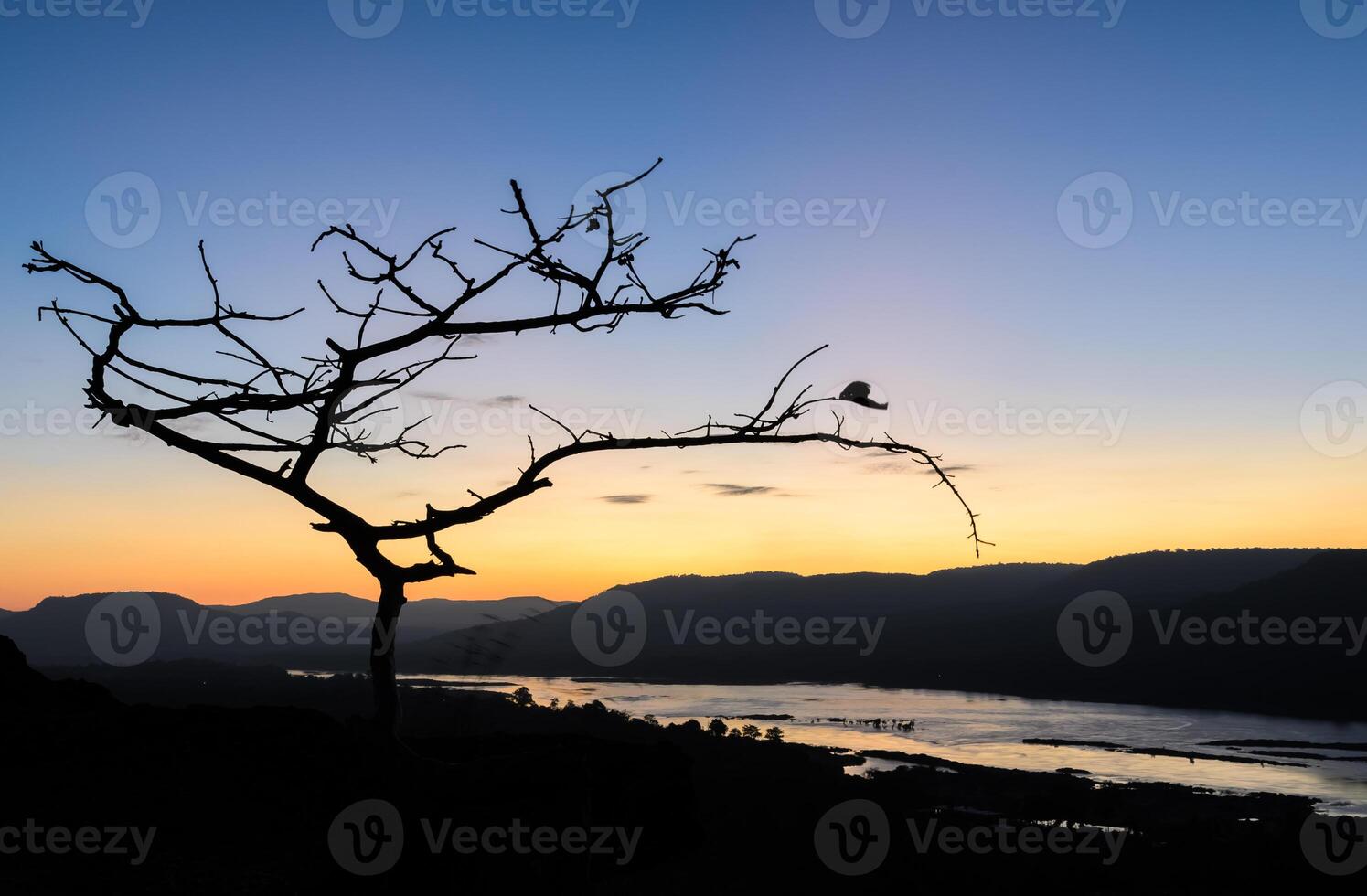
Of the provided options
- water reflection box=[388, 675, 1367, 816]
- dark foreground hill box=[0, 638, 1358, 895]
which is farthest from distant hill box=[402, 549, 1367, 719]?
dark foreground hill box=[0, 638, 1358, 895]

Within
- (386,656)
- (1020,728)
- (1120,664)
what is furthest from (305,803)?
(1120,664)

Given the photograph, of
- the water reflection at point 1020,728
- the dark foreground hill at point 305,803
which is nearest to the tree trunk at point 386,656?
the dark foreground hill at point 305,803

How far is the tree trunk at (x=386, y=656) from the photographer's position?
5246 millimetres

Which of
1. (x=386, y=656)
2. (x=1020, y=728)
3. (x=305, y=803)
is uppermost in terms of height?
(x=386, y=656)

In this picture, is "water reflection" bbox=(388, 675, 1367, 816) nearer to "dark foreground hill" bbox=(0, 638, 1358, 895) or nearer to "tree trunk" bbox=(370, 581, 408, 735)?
"dark foreground hill" bbox=(0, 638, 1358, 895)

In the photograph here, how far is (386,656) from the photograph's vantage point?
17.3 ft

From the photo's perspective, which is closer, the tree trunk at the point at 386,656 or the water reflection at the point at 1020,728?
the tree trunk at the point at 386,656

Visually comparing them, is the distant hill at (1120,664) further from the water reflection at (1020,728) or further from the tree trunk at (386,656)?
the tree trunk at (386,656)

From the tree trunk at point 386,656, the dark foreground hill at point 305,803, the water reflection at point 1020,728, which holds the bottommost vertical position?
the water reflection at point 1020,728

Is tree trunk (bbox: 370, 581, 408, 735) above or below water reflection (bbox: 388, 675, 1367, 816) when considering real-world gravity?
above

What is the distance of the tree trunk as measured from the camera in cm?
525

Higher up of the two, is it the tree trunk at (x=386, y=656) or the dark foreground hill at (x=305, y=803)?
the tree trunk at (x=386, y=656)

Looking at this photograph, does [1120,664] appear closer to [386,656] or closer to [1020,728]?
[1020,728]

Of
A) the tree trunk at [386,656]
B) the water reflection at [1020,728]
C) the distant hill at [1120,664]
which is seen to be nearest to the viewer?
the tree trunk at [386,656]
